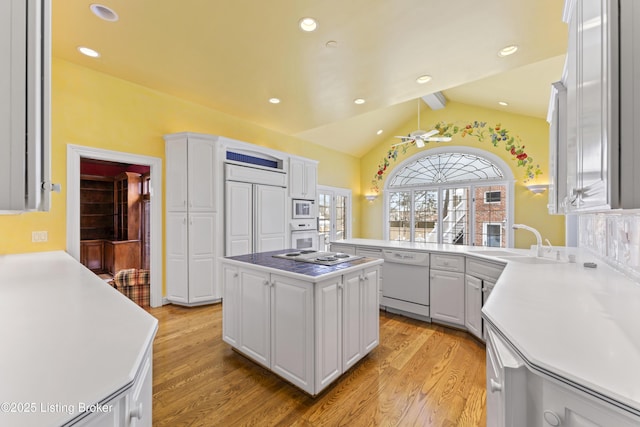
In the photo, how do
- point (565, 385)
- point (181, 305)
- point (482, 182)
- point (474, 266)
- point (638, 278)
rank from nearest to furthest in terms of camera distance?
point (565, 385)
point (638, 278)
point (474, 266)
point (181, 305)
point (482, 182)

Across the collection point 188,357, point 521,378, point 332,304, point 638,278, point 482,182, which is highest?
point 482,182

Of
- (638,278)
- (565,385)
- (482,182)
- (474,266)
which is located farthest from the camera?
(482,182)

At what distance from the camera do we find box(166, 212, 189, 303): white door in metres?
3.69

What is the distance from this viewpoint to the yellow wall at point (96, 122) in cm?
286

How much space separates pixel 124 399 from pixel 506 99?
21.3ft

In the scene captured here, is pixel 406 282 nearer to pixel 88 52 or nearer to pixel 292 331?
pixel 292 331

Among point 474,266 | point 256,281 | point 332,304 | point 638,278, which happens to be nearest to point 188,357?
point 256,281

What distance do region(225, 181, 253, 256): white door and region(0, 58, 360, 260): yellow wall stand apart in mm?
1035

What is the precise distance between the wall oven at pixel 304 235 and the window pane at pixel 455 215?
3.30m

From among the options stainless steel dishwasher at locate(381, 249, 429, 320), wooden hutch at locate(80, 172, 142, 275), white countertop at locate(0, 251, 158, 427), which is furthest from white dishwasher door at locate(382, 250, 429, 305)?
wooden hutch at locate(80, 172, 142, 275)

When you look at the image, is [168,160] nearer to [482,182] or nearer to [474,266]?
[474,266]

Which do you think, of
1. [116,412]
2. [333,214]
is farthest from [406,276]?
[333,214]

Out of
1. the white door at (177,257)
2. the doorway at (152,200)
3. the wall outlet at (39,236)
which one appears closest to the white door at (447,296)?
the white door at (177,257)

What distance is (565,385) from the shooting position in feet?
2.29
